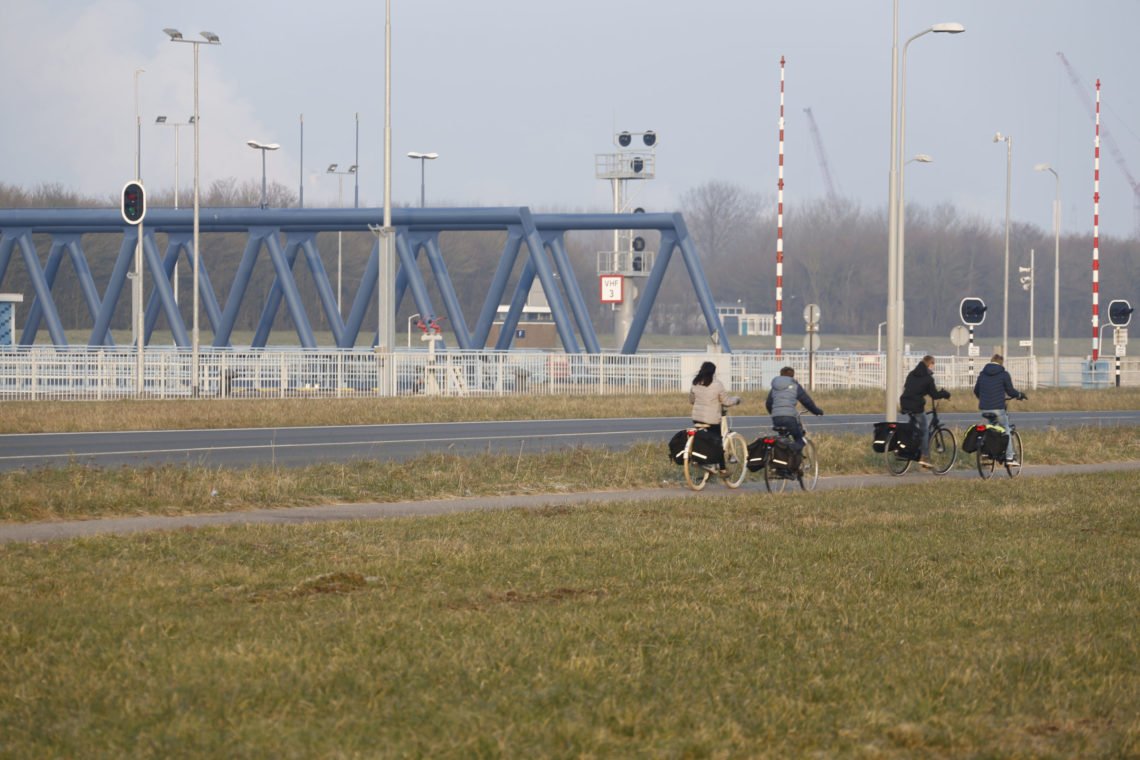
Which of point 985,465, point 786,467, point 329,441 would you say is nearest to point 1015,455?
point 985,465

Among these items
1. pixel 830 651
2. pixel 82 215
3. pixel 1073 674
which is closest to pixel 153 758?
pixel 830 651

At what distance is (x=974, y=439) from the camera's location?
57.3 feet

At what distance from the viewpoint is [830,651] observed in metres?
6.71

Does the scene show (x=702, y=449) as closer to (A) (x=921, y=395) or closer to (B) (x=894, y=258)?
(A) (x=921, y=395)

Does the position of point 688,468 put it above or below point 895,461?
above

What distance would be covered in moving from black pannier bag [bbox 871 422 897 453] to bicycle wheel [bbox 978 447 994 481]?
4.04ft

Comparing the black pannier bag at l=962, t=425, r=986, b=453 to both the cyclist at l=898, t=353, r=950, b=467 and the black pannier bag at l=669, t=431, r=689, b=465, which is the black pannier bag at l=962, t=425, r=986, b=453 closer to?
the cyclist at l=898, t=353, r=950, b=467

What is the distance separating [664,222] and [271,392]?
12.0 m

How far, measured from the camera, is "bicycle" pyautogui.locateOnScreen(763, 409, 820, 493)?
15.2 metres

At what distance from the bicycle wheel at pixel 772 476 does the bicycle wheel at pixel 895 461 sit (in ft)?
9.27

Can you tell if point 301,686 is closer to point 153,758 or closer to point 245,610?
point 153,758

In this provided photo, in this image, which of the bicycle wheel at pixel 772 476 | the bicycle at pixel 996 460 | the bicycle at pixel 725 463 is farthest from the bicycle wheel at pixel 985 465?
the bicycle at pixel 725 463

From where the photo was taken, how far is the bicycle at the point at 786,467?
49.9ft

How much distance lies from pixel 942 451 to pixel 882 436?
1.12 metres
